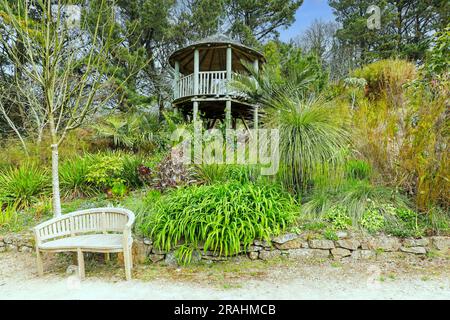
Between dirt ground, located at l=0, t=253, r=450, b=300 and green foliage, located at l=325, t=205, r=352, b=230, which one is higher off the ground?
green foliage, located at l=325, t=205, r=352, b=230

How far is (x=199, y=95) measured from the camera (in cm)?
998

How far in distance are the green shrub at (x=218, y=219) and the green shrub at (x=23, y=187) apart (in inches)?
110

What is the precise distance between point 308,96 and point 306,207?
182 cm

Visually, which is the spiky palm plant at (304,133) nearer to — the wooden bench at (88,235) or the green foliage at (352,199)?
the green foliage at (352,199)

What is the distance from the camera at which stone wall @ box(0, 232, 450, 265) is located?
3.39m

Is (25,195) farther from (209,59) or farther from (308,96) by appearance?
(209,59)

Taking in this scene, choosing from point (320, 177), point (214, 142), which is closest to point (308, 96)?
point (320, 177)

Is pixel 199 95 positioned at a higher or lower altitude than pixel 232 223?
higher

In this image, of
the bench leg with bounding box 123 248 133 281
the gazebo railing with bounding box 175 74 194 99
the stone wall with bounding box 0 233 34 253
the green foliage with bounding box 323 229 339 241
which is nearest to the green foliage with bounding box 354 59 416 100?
the green foliage with bounding box 323 229 339 241

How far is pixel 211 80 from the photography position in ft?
32.4

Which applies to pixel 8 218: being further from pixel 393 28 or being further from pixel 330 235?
pixel 393 28

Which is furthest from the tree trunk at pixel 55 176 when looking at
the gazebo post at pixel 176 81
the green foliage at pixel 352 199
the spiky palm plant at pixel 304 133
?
the gazebo post at pixel 176 81

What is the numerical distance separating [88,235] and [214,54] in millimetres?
9644

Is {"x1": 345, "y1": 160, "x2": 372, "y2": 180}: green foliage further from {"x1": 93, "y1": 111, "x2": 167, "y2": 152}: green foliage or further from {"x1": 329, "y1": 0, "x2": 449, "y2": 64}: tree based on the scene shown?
{"x1": 329, "y1": 0, "x2": 449, "y2": 64}: tree
